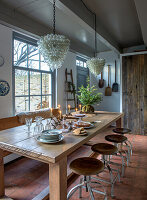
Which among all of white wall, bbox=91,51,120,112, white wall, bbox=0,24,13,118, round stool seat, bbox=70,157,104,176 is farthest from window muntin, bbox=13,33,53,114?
white wall, bbox=91,51,120,112

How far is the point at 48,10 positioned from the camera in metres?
3.06

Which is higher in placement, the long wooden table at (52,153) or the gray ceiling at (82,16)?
the gray ceiling at (82,16)

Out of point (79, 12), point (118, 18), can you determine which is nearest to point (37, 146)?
point (79, 12)

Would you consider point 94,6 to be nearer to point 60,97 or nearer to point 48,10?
point 48,10

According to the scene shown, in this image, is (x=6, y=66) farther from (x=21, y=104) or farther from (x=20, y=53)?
(x=21, y=104)

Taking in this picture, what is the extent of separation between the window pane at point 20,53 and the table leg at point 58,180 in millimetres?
2546

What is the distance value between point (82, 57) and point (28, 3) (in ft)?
10.7

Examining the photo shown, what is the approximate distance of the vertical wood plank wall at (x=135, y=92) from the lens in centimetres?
465

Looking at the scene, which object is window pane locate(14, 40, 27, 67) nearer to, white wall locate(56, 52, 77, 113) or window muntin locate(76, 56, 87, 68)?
white wall locate(56, 52, 77, 113)

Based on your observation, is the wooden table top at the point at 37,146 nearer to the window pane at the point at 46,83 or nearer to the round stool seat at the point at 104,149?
the round stool seat at the point at 104,149

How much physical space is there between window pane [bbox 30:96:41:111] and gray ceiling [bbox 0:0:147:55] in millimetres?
1460

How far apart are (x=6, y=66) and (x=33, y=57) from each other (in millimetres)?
883

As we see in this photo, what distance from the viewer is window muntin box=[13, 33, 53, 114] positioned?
132 inches

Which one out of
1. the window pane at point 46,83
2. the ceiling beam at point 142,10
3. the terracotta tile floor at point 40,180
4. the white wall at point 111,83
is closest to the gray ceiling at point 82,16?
the ceiling beam at point 142,10
